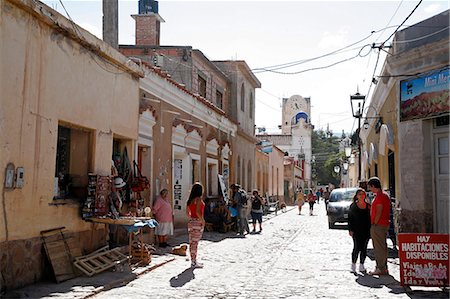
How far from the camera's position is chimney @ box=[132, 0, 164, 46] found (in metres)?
22.3

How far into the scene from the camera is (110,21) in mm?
12727

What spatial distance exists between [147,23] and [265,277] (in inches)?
615

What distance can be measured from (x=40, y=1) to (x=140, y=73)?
4.17 meters

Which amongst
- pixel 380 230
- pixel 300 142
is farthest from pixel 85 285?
pixel 300 142

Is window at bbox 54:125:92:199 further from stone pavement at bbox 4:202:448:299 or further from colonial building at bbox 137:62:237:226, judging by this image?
colonial building at bbox 137:62:237:226

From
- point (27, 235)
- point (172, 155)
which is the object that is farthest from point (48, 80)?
point (172, 155)

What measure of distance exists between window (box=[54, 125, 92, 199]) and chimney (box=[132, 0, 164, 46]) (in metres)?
13.0

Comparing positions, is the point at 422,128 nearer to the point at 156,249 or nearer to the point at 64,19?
the point at 156,249

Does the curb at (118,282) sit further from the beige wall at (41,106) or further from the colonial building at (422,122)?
the colonial building at (422,122)

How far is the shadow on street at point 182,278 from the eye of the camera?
844 cm

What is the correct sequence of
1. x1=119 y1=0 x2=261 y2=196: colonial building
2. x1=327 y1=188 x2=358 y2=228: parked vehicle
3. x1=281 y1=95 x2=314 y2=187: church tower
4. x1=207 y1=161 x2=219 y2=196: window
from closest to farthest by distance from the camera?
1. x1=207 y1=161 x2=219 y2=196: window
2. x1=327 y1=188 x2=358 y2=228: parked vehicle
3. x1=119 y1=0 x2=261 y2=196: colonial building
4. x1=281 y1=95 x2=314 y2=187: church tower

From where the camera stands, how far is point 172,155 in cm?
1484

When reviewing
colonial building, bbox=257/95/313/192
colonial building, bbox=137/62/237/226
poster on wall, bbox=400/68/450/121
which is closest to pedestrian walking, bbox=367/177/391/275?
poster on wall, bbox=400/68/450/121

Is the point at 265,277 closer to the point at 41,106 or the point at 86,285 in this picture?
the point at 86,285
